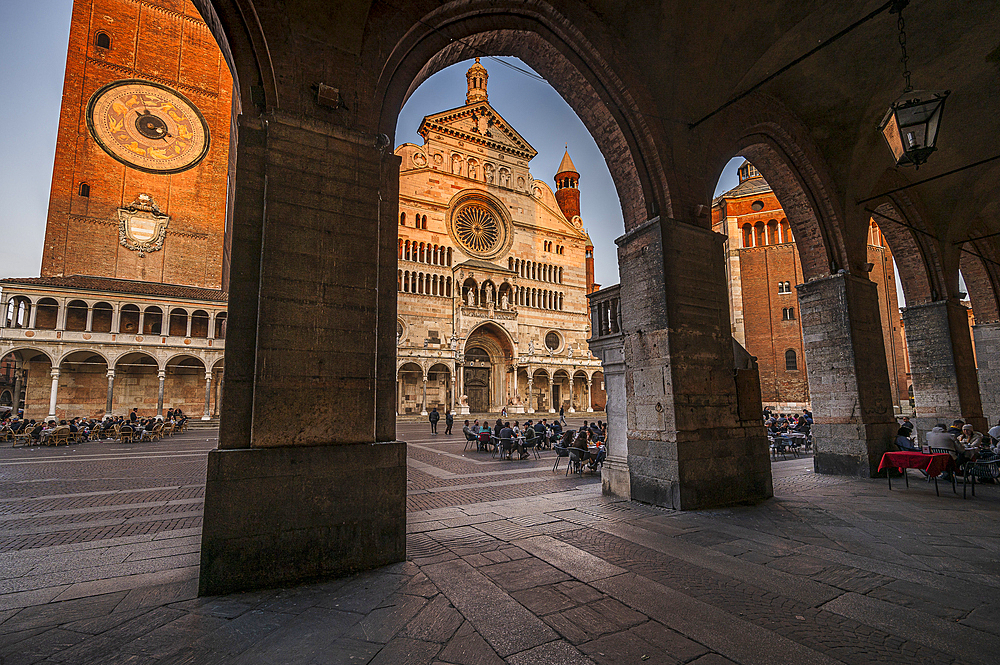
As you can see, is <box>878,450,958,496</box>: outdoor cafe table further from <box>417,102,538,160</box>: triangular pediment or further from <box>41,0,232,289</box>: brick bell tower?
<box>41,0,232,289</box>: brick bell tower

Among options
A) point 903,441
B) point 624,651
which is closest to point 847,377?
point 903,441

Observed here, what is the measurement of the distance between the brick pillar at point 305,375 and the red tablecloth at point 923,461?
324 inches

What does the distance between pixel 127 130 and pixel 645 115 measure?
3886cm

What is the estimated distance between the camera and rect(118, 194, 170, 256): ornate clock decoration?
29.5 meters

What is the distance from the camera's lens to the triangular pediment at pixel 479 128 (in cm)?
3531

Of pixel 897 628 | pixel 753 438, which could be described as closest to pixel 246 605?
pixel 897 628

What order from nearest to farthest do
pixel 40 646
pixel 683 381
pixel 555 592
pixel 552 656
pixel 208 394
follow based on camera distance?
pixel 552 656 < pixel 40 646 < pixel 555 592 < pixel 683 381 < pixel 208 394

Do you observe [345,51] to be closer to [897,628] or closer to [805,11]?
[897,628]

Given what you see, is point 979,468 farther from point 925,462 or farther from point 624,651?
point 624,651

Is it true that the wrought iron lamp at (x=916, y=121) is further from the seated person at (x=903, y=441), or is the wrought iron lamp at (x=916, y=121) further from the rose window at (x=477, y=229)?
the rose window at (x=477, y=229)

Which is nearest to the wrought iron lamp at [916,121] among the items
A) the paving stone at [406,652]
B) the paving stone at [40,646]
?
the paving stone at [406,652]

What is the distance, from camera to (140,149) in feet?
101

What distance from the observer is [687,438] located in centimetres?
612

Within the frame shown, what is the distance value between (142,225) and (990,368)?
145 ft
